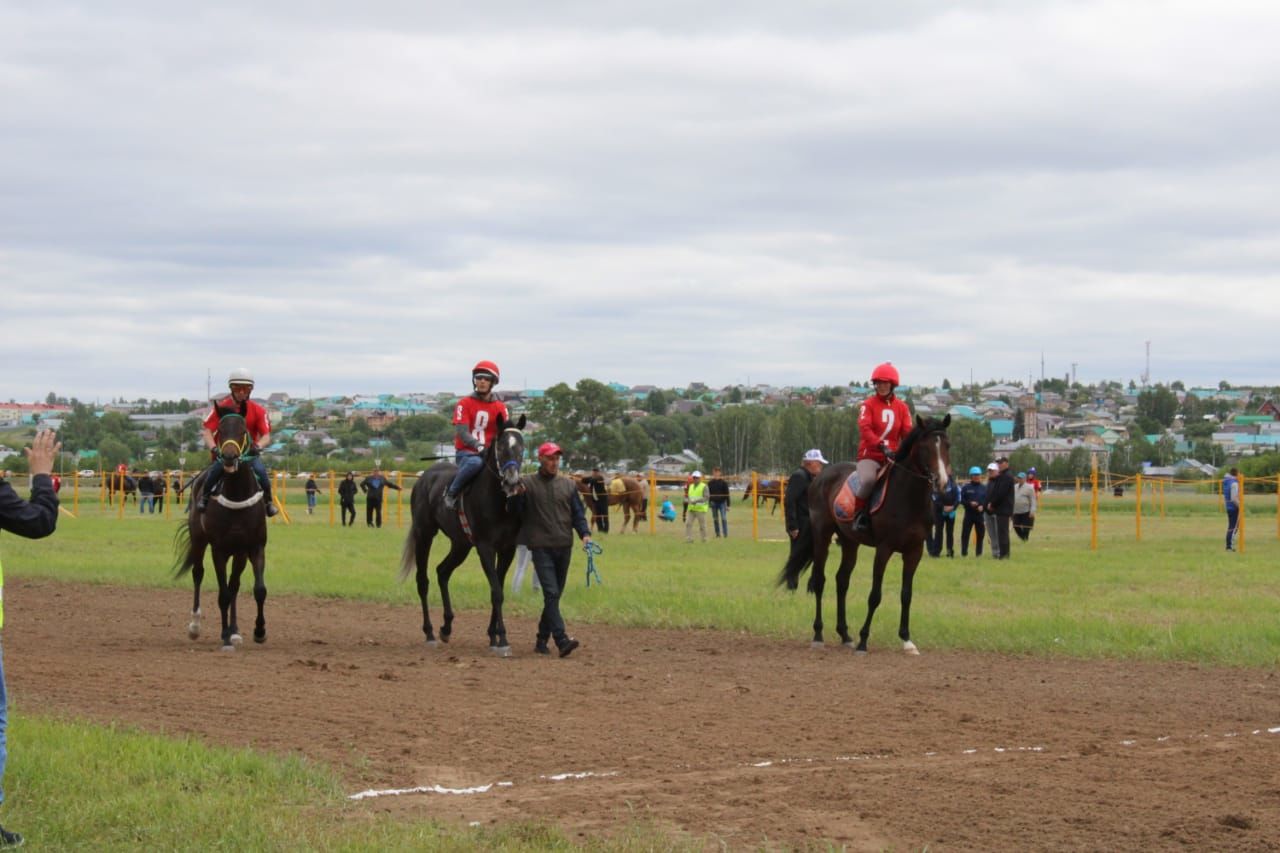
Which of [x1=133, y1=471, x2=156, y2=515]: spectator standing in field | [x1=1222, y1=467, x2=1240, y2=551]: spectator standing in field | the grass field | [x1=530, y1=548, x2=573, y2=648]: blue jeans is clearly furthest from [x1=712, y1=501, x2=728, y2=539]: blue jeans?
[x1=530, y1=548, x2=573, y2=648]: blue jeans

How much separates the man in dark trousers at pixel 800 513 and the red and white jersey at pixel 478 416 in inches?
155

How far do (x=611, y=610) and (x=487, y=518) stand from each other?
4.08m

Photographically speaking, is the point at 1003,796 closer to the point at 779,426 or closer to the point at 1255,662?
the point at 1255,662

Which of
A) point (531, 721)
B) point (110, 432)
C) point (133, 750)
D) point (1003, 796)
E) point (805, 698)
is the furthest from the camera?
point (110, 432)

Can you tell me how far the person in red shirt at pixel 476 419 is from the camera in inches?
604

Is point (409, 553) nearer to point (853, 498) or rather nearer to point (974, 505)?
point (853, 498)

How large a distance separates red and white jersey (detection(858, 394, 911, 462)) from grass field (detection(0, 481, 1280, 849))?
216 cm

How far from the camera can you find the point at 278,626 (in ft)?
57.7

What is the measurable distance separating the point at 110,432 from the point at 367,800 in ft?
471

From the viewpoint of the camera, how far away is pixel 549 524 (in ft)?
49.6

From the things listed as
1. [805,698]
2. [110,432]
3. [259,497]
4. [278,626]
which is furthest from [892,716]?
[110,432]

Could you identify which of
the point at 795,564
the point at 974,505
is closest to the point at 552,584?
the point at 795,564

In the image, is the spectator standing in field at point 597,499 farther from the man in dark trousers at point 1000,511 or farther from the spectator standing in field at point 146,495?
the spectator standing in field at point 146,495

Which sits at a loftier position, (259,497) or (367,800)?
(259,497)
